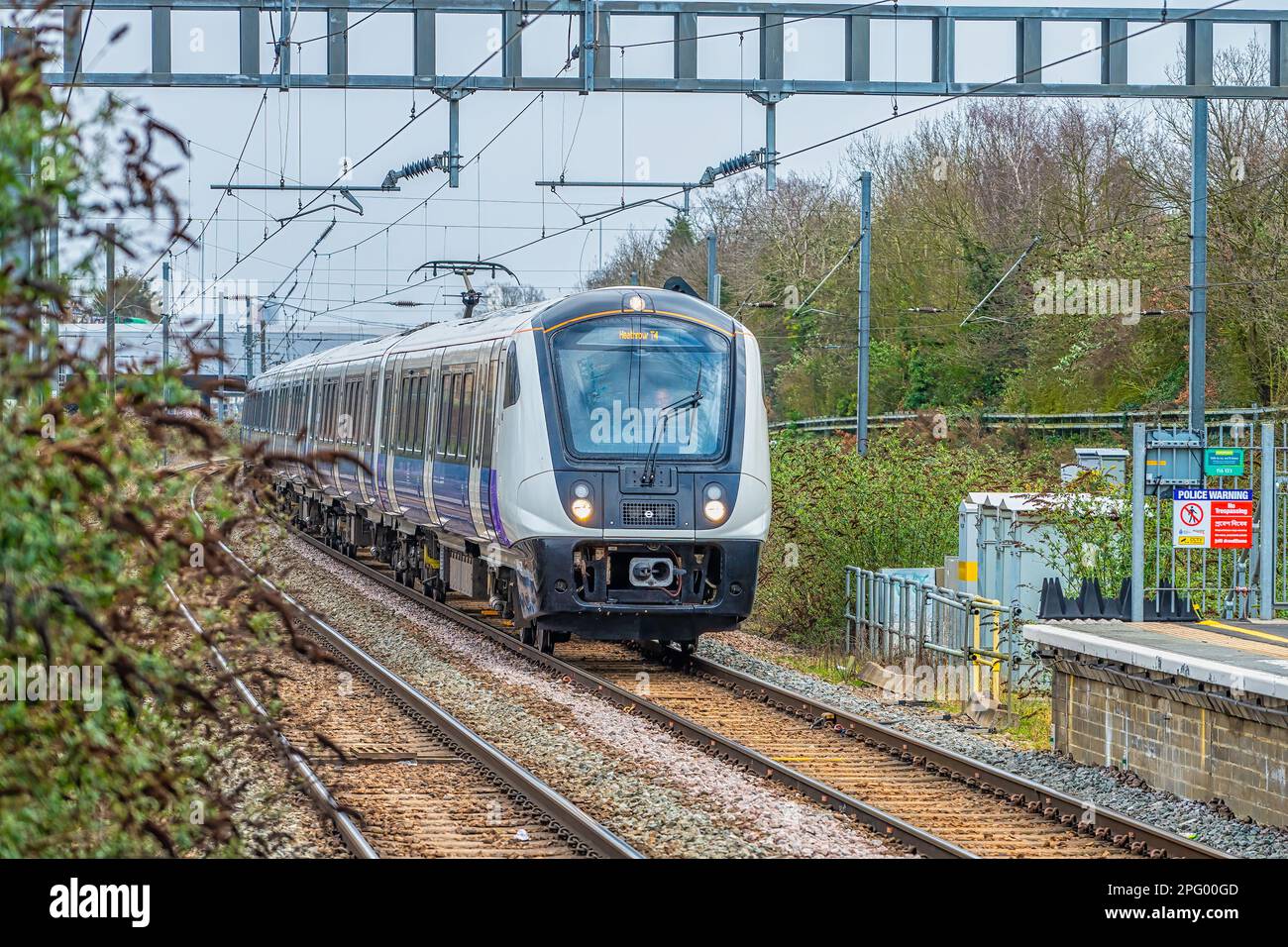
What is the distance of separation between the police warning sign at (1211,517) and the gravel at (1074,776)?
71.7 inches

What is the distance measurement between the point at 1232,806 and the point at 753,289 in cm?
4102

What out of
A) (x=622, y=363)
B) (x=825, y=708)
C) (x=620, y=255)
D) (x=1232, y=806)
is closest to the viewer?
(x=1232, y=806)

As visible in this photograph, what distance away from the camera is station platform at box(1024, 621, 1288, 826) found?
9508mm

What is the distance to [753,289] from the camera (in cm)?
5022

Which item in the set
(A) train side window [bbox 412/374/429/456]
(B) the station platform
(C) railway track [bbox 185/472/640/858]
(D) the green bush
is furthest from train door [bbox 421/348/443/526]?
(B) the station platform

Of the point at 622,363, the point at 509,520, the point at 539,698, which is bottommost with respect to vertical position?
the point at 539,698

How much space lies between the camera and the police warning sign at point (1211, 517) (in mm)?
12102

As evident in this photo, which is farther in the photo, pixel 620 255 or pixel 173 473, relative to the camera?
pixel 620 255

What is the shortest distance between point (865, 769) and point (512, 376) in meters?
5.30

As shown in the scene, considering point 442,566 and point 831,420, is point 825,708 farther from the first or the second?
point 831,420

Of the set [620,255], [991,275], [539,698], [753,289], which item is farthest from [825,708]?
[620,255]

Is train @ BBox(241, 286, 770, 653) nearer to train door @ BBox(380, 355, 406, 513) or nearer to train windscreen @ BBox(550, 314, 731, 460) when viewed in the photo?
train windscreen @ BBox(550, 314, 731, 460)

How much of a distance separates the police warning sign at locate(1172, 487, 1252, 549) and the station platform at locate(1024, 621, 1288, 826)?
0.62 m

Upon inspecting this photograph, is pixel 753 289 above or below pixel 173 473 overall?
above
